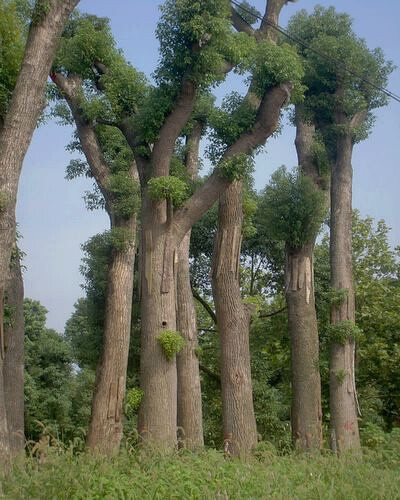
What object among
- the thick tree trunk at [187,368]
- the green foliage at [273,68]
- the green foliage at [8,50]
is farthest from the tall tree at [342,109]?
the green foliage at [8,50]

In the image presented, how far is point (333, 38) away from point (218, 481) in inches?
508

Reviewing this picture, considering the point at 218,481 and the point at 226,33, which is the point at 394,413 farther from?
the point at 218,481

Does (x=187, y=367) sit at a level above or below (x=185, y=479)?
above

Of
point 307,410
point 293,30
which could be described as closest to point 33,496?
point 307,410

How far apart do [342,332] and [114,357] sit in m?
5.11

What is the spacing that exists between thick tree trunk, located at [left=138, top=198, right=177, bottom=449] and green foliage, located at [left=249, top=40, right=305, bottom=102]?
2.92 m

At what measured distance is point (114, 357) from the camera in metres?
16.8

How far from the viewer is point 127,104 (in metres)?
15.2

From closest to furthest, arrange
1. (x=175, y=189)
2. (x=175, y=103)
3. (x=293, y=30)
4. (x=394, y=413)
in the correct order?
(x=175, y=189)
(x=175, y=103)
(x=293, y=30)
(x=394, y=413)

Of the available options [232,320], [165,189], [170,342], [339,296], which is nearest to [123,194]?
[232,320]

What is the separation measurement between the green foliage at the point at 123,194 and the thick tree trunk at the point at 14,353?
385cm

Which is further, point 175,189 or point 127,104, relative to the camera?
point 127,104

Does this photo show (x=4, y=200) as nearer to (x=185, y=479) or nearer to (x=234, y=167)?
(x=234, y=167)

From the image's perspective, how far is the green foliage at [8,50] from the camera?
44.2ft
